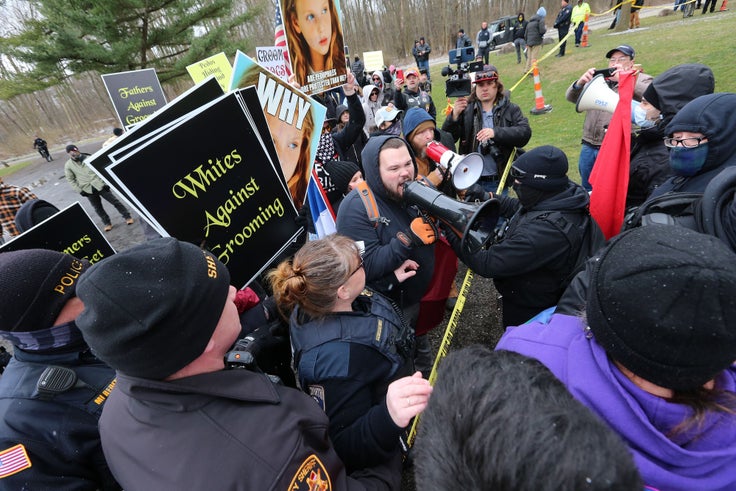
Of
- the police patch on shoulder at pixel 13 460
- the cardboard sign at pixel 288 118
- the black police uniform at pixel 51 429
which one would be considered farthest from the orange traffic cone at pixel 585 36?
the police patch on shoulder at pixel 13 460

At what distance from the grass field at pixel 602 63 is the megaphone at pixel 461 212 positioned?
4.11 meters

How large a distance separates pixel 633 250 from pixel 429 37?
36.8m

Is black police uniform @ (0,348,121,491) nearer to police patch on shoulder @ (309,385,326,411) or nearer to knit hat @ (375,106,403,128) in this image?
police patch on shoulder @ (309,385,326,411)

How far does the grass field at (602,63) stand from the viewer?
715cm

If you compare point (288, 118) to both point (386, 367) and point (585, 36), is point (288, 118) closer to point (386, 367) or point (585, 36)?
point (386, 367)

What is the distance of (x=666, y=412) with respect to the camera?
0.85 meters

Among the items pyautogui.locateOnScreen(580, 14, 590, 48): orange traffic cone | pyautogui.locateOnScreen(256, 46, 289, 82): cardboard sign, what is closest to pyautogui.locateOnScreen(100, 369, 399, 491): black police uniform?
pyautogui.locateOnScreen(256, 46, 289, 82): cardboard sign

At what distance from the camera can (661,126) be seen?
2.65m

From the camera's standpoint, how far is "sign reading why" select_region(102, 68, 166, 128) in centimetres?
559

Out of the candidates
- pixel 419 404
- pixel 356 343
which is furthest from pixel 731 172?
pixel 356 343

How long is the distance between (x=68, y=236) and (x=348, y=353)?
6.26 feet

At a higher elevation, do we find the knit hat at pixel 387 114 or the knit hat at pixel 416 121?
the knit hat at pixel 416 121

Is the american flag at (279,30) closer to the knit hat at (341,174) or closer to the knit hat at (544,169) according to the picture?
the knit hat at (341,174)

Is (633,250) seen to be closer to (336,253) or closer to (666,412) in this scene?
(666,412)
